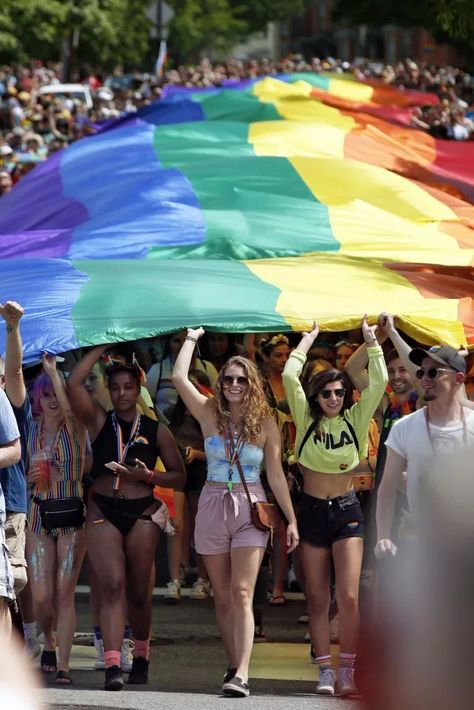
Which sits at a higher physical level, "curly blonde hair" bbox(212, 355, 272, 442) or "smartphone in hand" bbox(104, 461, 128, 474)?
"curly blonde hair" bbox(212, 355, 272, 442)

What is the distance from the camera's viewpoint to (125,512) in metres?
8.12

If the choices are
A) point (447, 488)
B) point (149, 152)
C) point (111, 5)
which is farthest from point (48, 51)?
point (447, 488)

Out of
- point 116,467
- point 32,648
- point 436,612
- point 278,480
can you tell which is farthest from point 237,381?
point 436,612

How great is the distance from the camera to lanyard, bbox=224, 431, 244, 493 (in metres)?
7.93

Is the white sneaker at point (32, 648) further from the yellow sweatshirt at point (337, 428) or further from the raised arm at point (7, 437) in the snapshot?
the raised arm at point (7, 437)

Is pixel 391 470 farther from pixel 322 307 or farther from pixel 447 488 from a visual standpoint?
pixel 447 488

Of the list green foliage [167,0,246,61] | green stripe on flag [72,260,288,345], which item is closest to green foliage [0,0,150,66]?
green foliage [167,0,246,61]

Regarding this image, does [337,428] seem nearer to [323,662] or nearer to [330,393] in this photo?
[330,393]

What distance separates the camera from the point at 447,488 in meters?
3.27

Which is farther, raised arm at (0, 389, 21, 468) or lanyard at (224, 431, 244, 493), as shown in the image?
lanyard at (224, 431, 244, 493)

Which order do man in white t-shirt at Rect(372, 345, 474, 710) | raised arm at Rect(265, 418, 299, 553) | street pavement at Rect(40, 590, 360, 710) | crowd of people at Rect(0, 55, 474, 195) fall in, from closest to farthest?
man in white t-shirt at Rect(372, 345, 474, 710)
street pavement at Rect(40, 590, 360, 710)
raised arm at Rect(265, 418, 299, 553)
crowd of people at Rect(0, 55, 474, 195)

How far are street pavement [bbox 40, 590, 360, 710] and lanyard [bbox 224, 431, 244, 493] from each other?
1030 mm

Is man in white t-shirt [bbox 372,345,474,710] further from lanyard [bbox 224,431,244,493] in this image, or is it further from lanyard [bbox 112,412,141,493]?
lanyard [bbox 112,412,141,493]

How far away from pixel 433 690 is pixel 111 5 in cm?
5461
